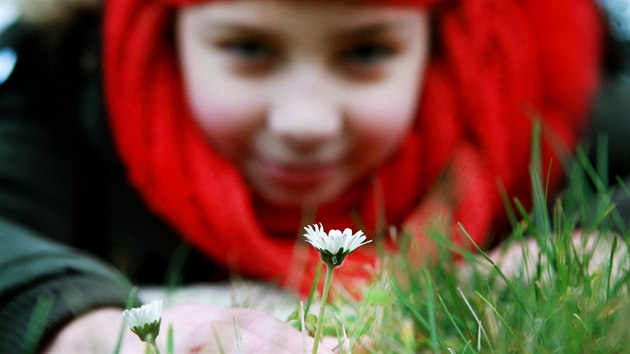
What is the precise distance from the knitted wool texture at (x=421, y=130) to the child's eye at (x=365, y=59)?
0.11 metres

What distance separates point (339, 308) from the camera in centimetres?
48

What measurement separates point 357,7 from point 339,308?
0.50 metres

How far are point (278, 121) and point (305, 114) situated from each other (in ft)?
0.11

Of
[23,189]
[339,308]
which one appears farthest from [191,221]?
[339,308]

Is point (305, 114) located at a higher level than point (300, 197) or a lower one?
higher

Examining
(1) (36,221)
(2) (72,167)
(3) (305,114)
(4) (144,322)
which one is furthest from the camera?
(2) (72,167)

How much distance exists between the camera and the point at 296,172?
3.13 ft

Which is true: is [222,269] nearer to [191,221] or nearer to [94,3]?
[191,221]

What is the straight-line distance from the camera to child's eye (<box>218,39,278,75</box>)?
0.92 m

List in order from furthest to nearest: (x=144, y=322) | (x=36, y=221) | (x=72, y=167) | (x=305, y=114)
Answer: (x=72, y=167) → (x=36, y=221) → (x=305, y=114) → (x=144, y=322)

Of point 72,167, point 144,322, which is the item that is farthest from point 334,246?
point 72,167

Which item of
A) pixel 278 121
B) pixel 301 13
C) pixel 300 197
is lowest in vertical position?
pixel 300 197

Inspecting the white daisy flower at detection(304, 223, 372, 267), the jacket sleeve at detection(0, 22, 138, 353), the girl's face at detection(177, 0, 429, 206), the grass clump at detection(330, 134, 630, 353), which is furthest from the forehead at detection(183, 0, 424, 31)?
the white daisy flower at detection(304, 223, 372, 267)

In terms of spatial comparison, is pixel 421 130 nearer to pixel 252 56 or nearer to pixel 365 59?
pixel 365 59
